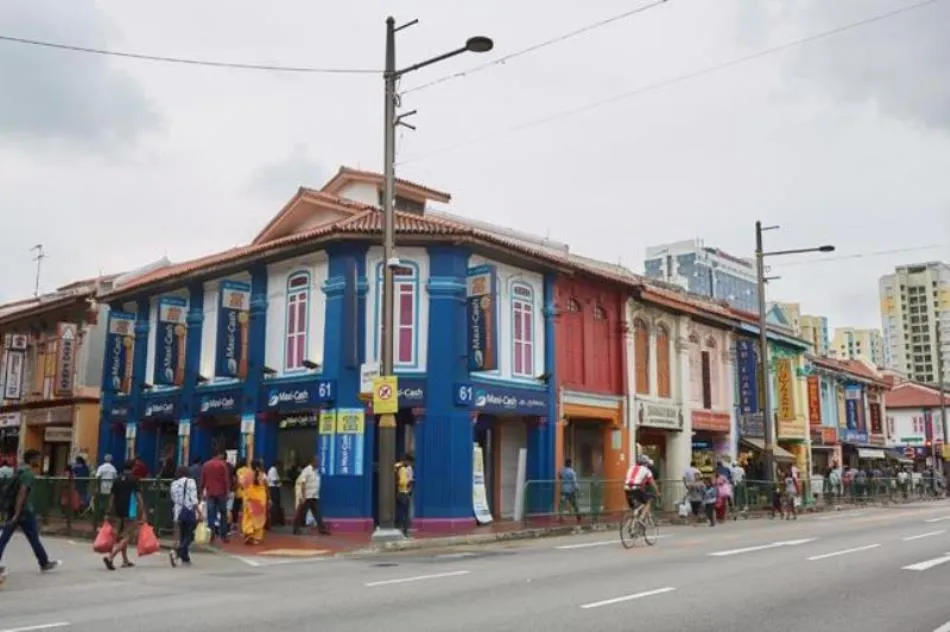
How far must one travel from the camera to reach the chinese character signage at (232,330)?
2559 cm

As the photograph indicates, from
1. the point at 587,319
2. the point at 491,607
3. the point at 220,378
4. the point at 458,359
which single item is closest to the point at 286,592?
the point at 491,607

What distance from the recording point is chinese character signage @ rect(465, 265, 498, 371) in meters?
23.1

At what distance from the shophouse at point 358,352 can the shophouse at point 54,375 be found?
530cm

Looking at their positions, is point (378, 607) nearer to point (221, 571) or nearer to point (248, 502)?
point (221, 571)

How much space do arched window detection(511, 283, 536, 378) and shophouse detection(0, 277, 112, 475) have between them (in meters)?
16.9

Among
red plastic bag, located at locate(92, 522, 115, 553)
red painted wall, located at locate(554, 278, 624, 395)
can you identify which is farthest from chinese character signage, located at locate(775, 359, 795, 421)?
red plastic bag, located at locate(92, 522, 115, 553)

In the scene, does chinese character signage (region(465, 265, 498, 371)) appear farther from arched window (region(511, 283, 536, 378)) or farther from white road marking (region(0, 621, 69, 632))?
white road marking (region(0, 621, 69, 632))

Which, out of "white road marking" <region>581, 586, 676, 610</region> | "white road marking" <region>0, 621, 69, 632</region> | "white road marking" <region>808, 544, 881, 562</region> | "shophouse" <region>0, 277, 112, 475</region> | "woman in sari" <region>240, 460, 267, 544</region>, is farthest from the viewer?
"shophouse" <region>0, 277, 112, 475</region>

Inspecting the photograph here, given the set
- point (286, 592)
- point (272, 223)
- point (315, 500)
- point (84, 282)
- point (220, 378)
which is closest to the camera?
point (286, 592)

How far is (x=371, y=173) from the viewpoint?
2958 centimetres

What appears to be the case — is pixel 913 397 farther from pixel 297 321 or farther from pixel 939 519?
pixel 297 321

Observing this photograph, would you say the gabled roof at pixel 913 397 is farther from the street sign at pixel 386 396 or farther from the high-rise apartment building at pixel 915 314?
the street sign at pixel 386 396

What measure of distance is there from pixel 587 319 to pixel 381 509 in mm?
11715

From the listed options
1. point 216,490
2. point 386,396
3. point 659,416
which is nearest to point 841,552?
point 386,396
